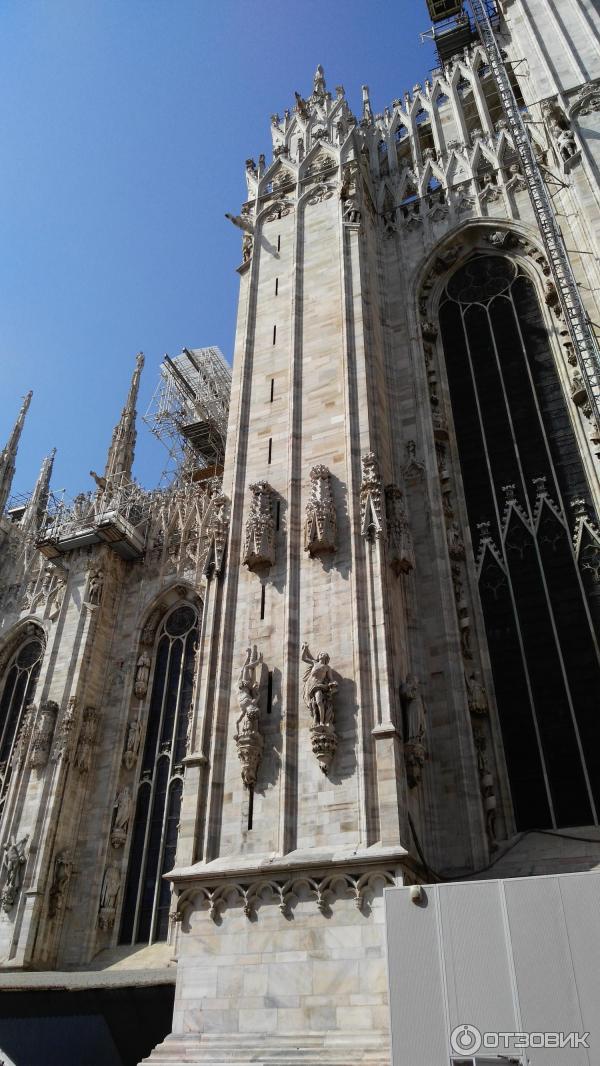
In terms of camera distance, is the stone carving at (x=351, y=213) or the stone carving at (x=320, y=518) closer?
the stone carving at (x=320, y=518)

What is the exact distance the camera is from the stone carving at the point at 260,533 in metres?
16.4

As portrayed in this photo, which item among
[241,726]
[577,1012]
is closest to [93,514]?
[241,726]

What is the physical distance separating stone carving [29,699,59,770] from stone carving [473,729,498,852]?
10.5 m

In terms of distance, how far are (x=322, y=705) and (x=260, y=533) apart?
13.6 feet

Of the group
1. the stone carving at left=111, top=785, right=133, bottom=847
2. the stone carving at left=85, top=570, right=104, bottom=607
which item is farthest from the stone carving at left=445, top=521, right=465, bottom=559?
the stone carving at left=85, top=570, right=104, bottom=607

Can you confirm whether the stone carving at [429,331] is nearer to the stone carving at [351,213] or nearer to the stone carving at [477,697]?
the stone carving at [351,213]

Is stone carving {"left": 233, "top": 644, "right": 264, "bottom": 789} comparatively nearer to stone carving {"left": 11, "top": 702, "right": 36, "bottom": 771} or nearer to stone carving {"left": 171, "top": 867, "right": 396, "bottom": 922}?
stone carving {"left": 171, "top": 867, "right": 396, "bottom": 922}

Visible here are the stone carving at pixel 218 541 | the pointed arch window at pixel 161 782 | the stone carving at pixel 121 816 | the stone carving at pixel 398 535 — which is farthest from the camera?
the stone carving at pixel 121 816

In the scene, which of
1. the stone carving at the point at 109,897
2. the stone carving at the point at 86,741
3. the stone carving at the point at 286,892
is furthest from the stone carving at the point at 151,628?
the stone carving at the point at 286,892

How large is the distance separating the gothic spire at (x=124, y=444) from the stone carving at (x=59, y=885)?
476 inches

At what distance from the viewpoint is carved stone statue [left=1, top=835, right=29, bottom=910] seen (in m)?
18.1

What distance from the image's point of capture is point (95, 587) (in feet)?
73.0

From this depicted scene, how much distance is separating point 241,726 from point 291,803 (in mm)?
1625

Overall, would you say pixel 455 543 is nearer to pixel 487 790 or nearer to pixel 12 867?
pixel 487 790
